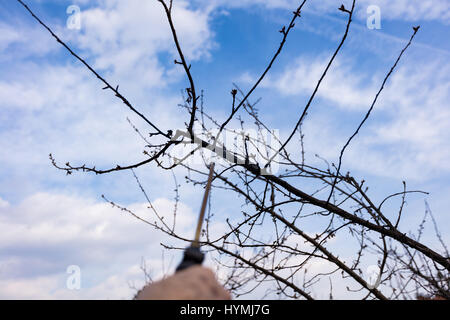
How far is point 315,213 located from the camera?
3463 millimetres

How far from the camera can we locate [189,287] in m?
0.90

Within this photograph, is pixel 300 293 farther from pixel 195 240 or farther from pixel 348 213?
pixel 195 240

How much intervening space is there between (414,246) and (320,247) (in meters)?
0.84

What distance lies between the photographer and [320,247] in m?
3.62

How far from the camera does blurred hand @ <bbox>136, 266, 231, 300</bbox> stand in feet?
2.96

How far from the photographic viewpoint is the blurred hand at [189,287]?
902 millimetres
